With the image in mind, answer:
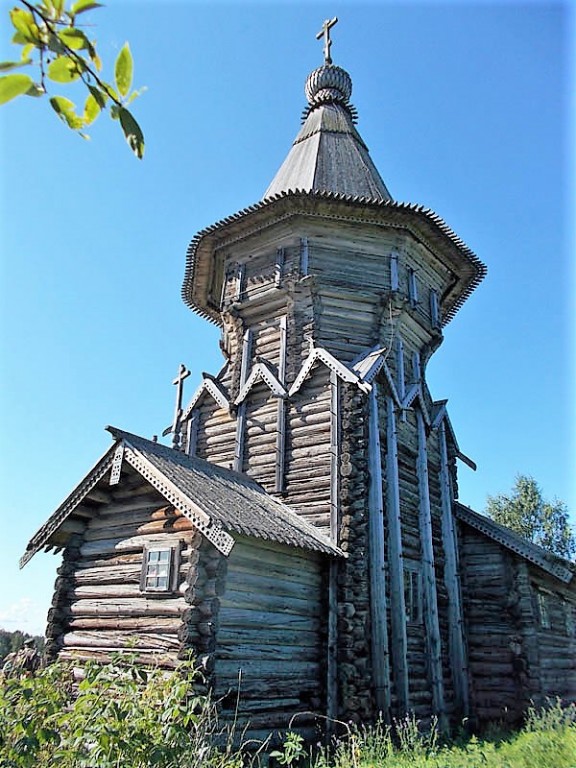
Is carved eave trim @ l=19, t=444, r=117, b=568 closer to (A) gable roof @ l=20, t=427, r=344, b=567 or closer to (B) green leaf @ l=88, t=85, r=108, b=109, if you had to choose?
(A) gable roof @ l=20, t=427, r=344, b=567

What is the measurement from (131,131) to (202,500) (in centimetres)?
805

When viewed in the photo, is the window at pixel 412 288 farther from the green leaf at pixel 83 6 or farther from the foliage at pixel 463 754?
the green leaf at pixel 83 6

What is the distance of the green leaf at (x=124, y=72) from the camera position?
1374 mm

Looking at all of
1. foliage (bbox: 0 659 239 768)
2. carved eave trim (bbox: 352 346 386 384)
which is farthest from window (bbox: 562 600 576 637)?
foliage (bbox: 0 659 239 768)

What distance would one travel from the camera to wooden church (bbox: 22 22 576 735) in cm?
926

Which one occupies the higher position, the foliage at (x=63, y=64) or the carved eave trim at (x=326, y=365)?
the carved eave trim at (x=326, y=365)

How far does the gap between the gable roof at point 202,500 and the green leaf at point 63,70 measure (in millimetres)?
7278

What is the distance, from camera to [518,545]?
533 inches

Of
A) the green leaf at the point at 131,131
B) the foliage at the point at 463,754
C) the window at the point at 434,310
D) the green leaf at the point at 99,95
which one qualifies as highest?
the window at the point at 434,310

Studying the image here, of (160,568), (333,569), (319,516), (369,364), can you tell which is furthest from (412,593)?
(160,568)

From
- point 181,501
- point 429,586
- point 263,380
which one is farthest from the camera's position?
point 263,380

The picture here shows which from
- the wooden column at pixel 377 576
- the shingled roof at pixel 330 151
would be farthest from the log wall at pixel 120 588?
the shingled roof at pixel 330 151

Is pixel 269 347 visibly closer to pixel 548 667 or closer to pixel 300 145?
pixel 300 145

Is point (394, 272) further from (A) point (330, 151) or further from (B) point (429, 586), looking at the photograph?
(B) point (429, 586)
